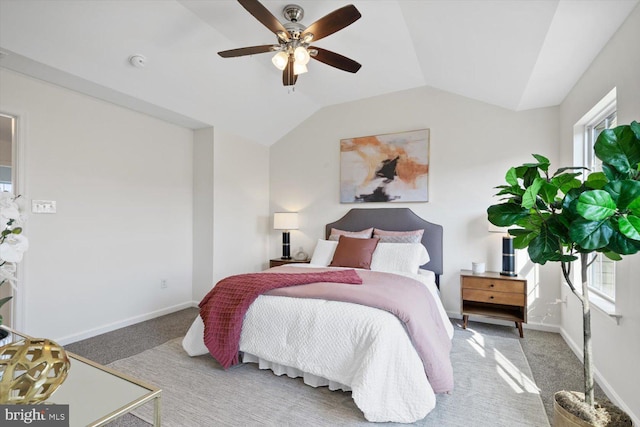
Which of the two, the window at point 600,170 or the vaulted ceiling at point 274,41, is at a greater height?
the vaulted ceiling at point 274,41

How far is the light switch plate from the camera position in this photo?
110 inches

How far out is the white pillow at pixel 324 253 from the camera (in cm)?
390

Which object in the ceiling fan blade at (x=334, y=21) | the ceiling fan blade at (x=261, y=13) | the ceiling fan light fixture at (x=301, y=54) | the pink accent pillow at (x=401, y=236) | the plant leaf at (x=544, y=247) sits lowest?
the pink accent pillow at (x=401, y=236)

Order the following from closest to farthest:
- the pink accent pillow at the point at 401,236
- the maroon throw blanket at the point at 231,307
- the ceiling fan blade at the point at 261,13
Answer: the ceiling fan blade at the point at 261,13, the maroon throw blanket at the point at 231,307, the pink accent pillow at the point at 401,236

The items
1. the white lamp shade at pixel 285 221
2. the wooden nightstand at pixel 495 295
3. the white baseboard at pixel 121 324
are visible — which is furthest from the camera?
the white lamp shade at pixel 285 221

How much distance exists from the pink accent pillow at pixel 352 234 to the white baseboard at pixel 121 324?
217 cm

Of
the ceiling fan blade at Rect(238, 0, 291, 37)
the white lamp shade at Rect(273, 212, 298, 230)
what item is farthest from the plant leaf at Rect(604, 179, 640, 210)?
the white lamp shade at Rect(273, 212, 298, 230)

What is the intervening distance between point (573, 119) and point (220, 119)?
13.0 ft

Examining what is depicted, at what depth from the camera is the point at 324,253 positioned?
3.97 m

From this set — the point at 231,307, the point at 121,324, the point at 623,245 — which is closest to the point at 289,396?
the point at 231,307

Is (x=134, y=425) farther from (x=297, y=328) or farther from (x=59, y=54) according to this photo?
(x=59, y=54)

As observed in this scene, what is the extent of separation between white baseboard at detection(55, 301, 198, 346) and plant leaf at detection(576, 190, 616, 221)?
13.5 feet

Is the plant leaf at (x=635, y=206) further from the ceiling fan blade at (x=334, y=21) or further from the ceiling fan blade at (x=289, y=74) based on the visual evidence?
the ceiling fan blade at (x=289, y=74)

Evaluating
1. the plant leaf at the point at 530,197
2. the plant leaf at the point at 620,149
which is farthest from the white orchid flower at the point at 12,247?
the plant leaf at the point at 620,149
